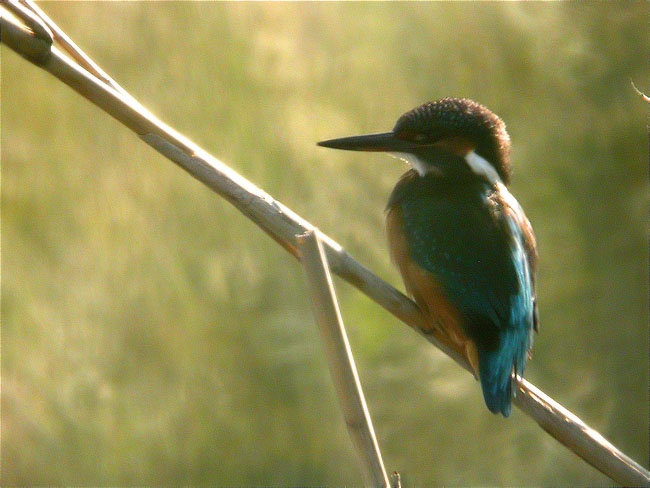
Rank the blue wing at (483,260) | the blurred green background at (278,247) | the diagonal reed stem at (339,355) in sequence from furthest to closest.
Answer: the blurred green background at (278,247) < the blue wing at (483,260) < the diagonal reed stem at (339,355)

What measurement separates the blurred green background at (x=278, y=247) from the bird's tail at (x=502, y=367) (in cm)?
86

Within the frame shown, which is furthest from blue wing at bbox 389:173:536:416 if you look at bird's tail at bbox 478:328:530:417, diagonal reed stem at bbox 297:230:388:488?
diagonal reed stem at bbox 297:230:388:488

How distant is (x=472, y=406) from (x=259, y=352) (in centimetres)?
66

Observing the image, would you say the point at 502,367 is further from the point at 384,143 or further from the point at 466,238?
the point at 384,143

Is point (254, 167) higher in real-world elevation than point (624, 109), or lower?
lower

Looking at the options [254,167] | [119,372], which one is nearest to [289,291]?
[254,167]

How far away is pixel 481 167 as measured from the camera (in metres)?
1.47

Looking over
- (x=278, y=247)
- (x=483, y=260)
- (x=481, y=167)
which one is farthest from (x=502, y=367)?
(x=278, y=247)

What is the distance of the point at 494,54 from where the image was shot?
7.34ft

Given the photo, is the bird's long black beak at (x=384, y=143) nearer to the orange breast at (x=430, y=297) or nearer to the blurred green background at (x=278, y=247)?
the orange breast at (x=430, y=297)

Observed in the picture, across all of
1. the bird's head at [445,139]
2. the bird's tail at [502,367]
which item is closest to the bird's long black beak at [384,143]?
the bird's head at [445,139]

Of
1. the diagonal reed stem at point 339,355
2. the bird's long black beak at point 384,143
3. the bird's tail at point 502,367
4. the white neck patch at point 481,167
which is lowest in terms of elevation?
the diagonal reed stem at point 339,355

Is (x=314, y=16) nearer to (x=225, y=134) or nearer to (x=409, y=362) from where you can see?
(x=225, y=134)

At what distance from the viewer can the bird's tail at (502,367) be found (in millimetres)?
1117
